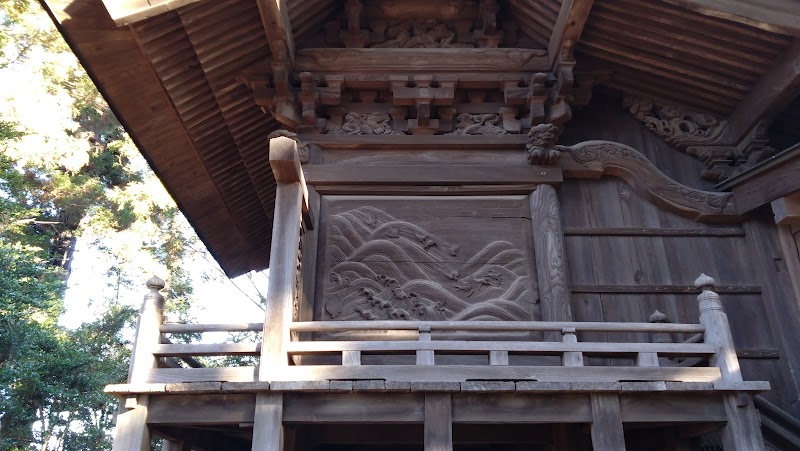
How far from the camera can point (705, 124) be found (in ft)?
22.3

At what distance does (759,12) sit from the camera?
5.48 metres

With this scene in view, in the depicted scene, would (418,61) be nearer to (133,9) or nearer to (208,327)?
(133,9)

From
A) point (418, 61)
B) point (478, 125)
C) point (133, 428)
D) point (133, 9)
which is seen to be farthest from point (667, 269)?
point (133, 9)

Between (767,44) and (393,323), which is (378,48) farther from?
(767,44)

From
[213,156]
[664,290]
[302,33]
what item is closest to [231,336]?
[213,156]

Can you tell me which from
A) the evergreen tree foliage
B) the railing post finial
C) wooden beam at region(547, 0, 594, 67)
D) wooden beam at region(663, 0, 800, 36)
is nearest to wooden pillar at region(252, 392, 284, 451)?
the railing post finial

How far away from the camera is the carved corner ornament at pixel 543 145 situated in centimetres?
616

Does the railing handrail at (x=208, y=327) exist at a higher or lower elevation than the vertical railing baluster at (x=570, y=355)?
higher

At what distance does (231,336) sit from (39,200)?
28.1 feet

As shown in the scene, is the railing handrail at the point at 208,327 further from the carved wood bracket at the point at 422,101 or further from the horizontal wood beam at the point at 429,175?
the carved wood bracket at the point at 422,101

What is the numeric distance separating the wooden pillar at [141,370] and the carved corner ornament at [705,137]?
5625mm

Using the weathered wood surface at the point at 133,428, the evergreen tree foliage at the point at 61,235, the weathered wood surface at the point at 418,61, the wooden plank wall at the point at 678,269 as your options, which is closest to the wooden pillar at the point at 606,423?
the wooden plank wall at the point at 678,269

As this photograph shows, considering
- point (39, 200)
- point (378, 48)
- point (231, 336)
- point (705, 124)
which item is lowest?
point (705, 124)

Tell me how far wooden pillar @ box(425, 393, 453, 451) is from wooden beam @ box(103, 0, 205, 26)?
4071mm
